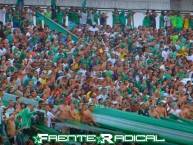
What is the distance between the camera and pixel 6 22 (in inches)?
1156

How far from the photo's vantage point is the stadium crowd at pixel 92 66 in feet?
76.2

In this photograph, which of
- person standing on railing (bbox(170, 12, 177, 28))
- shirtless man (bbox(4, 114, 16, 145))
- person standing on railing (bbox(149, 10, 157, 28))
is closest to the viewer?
shirtless man (bbox(4, 114, 16, 145))

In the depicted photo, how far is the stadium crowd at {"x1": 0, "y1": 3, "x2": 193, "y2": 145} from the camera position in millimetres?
23219

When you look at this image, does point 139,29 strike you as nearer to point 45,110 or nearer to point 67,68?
point 67,68

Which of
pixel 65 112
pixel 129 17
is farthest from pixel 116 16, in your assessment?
pixel 65 112

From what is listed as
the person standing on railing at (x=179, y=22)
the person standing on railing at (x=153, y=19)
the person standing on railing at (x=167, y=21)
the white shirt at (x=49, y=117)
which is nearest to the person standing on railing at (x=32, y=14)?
the person standing on railing at (x=153, y=19)

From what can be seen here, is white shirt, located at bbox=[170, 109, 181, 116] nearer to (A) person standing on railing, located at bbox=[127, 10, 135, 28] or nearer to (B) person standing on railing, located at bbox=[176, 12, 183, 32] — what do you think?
(A) person standing on railing, located at bbox=[127, 10, 135, 28]

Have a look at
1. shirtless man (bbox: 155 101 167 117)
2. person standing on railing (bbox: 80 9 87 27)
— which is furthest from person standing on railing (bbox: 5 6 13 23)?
shirtless man (bbox: 155 101 167 117)

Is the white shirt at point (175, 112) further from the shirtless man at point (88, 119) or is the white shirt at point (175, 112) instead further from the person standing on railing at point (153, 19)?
the person standing on railing at point (153, 19)

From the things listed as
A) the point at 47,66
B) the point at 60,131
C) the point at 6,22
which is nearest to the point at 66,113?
the point at 60,131

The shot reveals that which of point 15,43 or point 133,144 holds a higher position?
point 15,43

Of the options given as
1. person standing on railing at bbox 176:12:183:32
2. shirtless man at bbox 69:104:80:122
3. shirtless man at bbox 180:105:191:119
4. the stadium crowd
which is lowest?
shirtless man at bbox 180:105:191:119

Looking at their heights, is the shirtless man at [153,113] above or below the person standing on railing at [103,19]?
below

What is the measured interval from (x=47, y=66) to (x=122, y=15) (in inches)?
327
